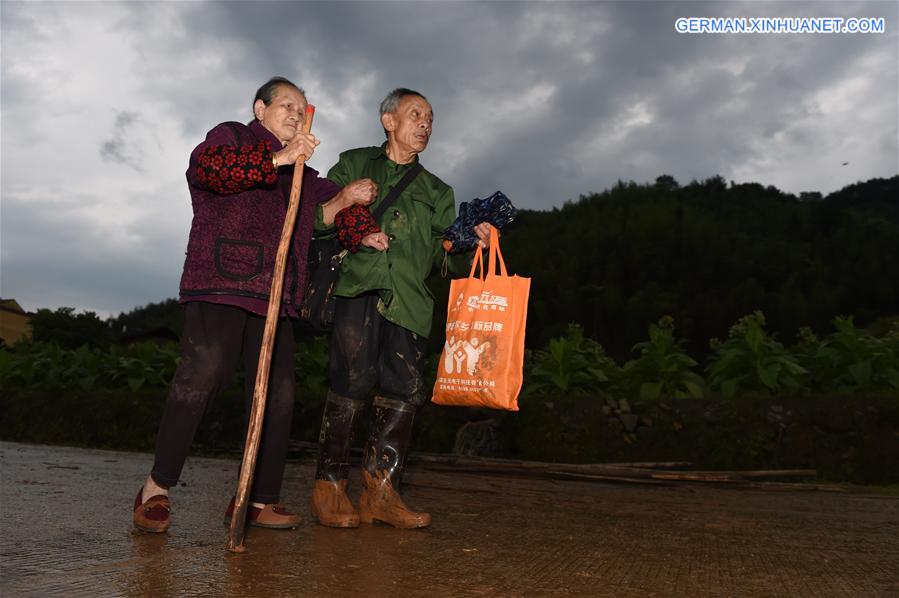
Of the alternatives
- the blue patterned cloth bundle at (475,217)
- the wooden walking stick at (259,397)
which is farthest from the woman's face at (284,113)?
the blue patterned cloth bundle at (475,217)

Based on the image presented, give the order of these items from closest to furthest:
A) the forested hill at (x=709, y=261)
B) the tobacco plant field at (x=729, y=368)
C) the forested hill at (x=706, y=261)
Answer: the tobacco plant field at (x=729, y=368) → the forested hill at (x=706, y=261) → the forested hill at (x=709, y=261)

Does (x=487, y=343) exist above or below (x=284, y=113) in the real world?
below

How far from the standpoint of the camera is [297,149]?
8.59 ft

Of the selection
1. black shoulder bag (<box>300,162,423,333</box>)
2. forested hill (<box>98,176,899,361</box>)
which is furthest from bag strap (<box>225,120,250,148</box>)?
forested hill (<box>98,176,899,361</box>)

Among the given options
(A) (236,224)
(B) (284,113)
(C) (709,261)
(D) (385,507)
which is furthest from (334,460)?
(C) (709,261)

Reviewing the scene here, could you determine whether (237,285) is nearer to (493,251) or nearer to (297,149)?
(297,149)

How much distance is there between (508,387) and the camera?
10.2 feet

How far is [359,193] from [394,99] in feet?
2.34

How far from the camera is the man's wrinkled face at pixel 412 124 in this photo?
3.41m

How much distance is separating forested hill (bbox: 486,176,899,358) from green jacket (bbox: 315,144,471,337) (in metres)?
25.9

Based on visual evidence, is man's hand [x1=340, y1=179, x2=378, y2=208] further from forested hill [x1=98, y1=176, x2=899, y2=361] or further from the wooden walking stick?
forested hill [x1=98, y1=176, x2=899, y2=361]

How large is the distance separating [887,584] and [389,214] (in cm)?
234

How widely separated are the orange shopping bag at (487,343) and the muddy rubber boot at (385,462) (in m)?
0.22

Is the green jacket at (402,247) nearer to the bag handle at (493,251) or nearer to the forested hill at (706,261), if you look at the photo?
the bag handle at (493,251)
